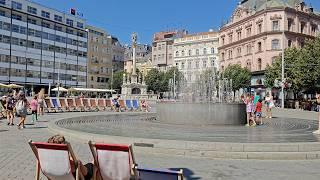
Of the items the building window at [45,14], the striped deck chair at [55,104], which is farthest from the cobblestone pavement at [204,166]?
the building window at [45,14]

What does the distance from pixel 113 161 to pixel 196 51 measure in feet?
313

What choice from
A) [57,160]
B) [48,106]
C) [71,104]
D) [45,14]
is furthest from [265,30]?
[57,160]

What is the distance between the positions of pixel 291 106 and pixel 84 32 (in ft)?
206

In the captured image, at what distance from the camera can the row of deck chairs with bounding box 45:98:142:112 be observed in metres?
30.6

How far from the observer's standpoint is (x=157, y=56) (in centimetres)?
11694

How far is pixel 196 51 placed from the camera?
99562 mm

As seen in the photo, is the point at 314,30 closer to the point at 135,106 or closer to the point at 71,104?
the point at 135,106

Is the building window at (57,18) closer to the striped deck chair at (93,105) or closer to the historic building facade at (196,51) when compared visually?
the historic building facade at (196,51)

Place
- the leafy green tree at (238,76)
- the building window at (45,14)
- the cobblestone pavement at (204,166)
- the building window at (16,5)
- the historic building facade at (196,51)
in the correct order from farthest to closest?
the historic building facade at (196,51)
the building window at (45,14)
the building window at (16,5)
the leafy green tree at (238,76)
the cobblestone pavement at (204,166)

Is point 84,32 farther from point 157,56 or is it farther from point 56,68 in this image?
point 157,56

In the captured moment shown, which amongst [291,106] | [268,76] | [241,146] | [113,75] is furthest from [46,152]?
[113,75]

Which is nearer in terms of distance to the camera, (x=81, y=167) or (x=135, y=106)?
(x=81, y=167)

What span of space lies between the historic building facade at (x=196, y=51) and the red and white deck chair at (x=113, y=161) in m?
87.9

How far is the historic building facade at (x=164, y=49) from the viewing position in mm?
112625
